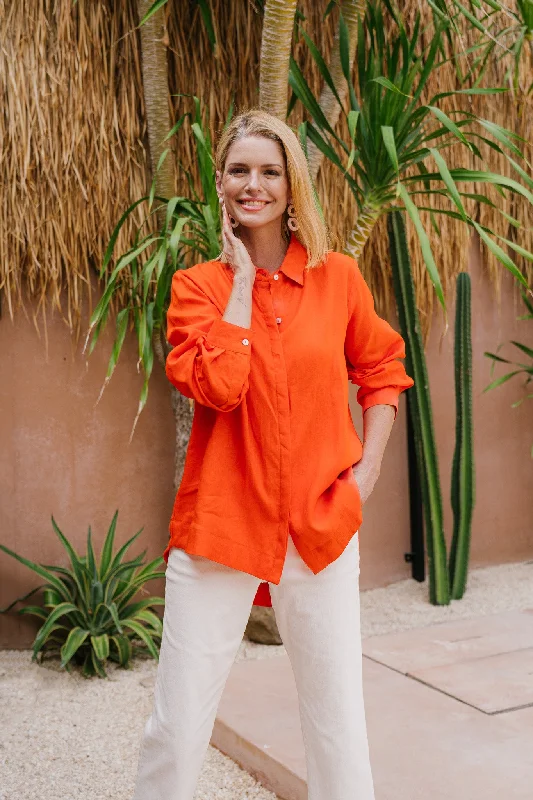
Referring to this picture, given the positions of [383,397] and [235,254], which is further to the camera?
[383,397]

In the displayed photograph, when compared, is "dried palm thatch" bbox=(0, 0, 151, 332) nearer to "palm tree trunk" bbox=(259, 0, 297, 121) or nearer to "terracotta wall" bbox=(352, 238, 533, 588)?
"palm tree trunk" bbox=(259, 0, 297, 121)

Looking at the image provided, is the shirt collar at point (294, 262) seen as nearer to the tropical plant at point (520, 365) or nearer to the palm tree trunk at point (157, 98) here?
the palm tree trunk at point (157, 98)

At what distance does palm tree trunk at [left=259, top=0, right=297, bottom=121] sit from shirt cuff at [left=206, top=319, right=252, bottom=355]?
1862mm

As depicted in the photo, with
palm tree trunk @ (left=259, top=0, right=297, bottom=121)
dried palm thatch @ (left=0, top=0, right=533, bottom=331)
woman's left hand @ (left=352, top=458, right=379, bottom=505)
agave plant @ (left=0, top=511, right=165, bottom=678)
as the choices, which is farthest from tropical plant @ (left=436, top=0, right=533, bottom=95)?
agave plant @ (left=0, top=511, right=165, bottom=678)

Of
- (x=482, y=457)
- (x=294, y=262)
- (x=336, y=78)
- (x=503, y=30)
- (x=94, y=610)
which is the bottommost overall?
(x=94, y=610)

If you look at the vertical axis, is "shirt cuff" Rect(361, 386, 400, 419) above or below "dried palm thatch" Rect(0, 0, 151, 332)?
below

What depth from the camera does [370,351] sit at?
6.17 ft

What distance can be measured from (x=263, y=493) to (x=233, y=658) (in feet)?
1.03

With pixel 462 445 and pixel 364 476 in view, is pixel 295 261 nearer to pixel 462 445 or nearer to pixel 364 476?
pixel 364 476

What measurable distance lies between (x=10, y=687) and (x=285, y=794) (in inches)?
50.6

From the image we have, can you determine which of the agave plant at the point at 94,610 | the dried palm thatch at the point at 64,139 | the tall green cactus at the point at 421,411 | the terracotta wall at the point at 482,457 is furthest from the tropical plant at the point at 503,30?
the agave plant at the point at 94,610

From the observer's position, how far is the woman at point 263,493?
5.46ft

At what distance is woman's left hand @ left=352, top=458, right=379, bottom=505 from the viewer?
1785 millimetres

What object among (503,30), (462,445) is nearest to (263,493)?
(462,445)
